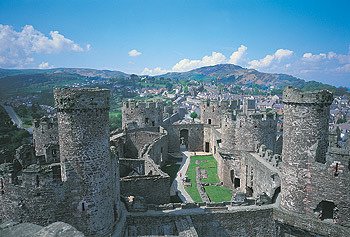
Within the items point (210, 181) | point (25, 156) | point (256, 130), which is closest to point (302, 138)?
point (256, 130)

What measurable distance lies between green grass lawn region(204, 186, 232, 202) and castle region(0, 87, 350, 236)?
1.83m

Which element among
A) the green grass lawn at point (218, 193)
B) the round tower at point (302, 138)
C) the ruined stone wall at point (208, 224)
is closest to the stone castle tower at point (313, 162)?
the round tower at point (302, 138)

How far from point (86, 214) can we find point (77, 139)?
4.03 m

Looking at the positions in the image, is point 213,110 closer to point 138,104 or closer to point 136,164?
point 138,104

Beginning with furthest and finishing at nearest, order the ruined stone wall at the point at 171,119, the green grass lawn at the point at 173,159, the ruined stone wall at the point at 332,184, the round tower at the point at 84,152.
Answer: the ruined stone wall at the point at 171,119
the green grass lawn at the point at 173,159
the ruined stone wall at the point at 332,184
the round tower at the point at 84,152

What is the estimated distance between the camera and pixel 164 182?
72.1 ft

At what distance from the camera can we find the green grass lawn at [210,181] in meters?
25.8

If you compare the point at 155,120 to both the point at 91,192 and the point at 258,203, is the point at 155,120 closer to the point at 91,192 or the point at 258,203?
the point at 258,203

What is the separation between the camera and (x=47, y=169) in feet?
41.9

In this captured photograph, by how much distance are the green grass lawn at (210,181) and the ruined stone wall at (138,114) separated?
9.71m

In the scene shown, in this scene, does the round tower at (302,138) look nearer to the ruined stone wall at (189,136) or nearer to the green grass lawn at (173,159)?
the green grass lawn at (173,159)

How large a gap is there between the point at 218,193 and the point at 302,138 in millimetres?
12904

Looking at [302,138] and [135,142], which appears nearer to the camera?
[302,138]

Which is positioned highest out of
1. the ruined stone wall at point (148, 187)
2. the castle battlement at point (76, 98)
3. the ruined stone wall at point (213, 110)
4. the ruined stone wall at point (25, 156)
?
the castle battlement at point (76, 98)
